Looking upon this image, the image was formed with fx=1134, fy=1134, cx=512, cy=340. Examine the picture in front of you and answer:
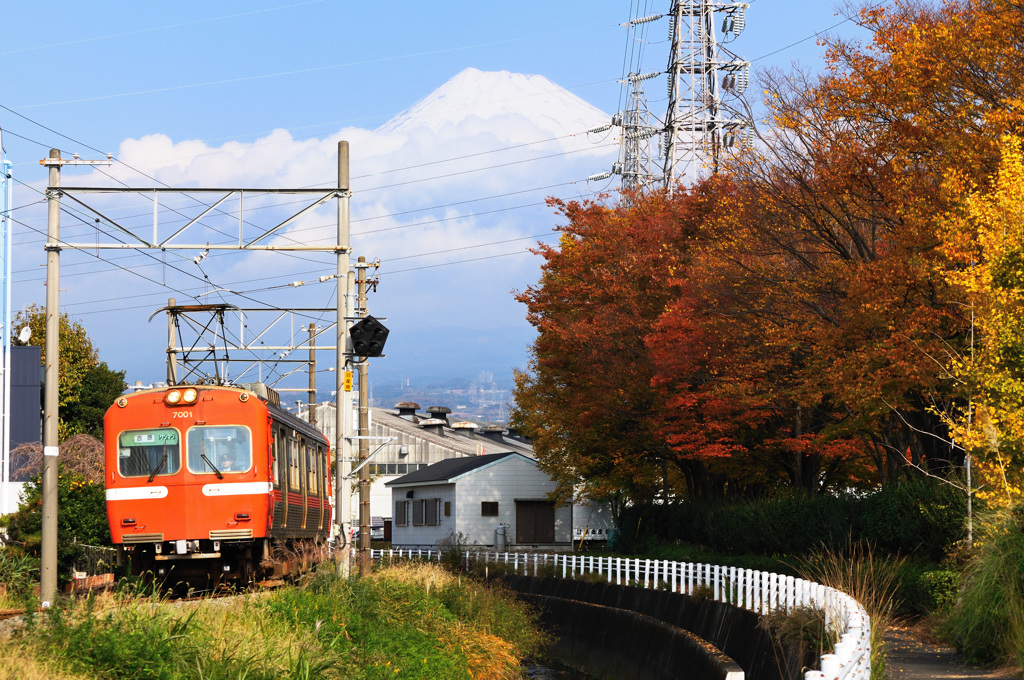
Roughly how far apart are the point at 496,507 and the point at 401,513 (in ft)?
25.2

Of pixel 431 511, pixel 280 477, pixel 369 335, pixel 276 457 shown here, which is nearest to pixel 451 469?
pixel 431 511

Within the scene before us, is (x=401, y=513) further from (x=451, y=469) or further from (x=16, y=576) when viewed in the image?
(x=16, y=576)

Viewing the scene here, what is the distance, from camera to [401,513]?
2099 inches

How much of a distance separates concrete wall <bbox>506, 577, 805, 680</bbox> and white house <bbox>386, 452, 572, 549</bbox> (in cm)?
1311

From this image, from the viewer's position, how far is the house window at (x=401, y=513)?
52531 millimetres

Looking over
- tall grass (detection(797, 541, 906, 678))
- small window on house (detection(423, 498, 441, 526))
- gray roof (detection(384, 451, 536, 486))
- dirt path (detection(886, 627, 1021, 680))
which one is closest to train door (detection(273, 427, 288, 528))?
tall grass (detection(797, 541, 906, 678))

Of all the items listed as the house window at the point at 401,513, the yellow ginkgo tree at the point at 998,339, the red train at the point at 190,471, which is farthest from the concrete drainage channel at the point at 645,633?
the house window at the point at 401,513

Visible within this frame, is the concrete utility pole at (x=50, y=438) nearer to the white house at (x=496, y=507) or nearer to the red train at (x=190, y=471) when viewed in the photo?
the red train at (x=190, y=471)

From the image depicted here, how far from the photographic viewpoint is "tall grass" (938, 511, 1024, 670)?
468 inches

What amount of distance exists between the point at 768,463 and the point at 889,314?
12164mm

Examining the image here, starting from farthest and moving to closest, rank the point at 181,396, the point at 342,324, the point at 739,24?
1. the point at 739,24
2. the point at 342,324
3. the point at 181,396

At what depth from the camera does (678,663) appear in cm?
1869

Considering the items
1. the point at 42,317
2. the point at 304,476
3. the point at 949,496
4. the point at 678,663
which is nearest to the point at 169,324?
the point at 304,476

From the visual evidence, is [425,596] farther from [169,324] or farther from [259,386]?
[169,324]
